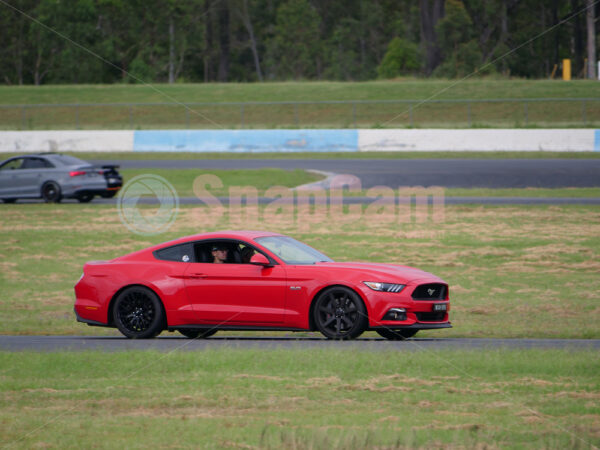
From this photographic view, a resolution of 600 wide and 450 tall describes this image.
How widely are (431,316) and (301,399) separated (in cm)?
349

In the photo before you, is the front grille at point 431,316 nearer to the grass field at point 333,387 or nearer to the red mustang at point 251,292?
the red mustang at point 251,292

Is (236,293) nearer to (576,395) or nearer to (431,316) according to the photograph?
(431,316)

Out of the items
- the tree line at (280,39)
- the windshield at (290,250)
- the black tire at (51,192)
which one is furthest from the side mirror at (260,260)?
the tree line at (280,39)

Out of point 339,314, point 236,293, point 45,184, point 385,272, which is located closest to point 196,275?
point 236,293

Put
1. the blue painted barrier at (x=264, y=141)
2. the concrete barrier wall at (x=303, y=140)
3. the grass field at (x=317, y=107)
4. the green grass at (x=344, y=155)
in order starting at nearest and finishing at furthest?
the green grass at (x=344, y=155)
the concrete barrier wall at (x=303, y=140)
the blue painted barrier at (x=264, y=141)
the grass field at (x=317, y=107)

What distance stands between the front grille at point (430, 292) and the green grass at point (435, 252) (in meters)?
0.90

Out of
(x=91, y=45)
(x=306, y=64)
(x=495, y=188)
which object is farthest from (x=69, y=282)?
(x=306, y=64)

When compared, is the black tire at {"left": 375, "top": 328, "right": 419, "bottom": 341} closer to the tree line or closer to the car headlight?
→ the car headlight

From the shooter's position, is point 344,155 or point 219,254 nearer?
point 219,254

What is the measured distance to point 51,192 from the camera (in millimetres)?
26328

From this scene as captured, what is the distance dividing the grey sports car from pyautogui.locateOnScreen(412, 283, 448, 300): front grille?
1717 centimetres

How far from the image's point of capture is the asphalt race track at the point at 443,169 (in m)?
29.6

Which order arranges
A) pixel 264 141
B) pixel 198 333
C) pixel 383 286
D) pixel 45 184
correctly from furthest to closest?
pixel 264 141
pixel 45 184
pixel 198 333
pixel 383 286

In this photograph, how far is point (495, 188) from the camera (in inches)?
1130
